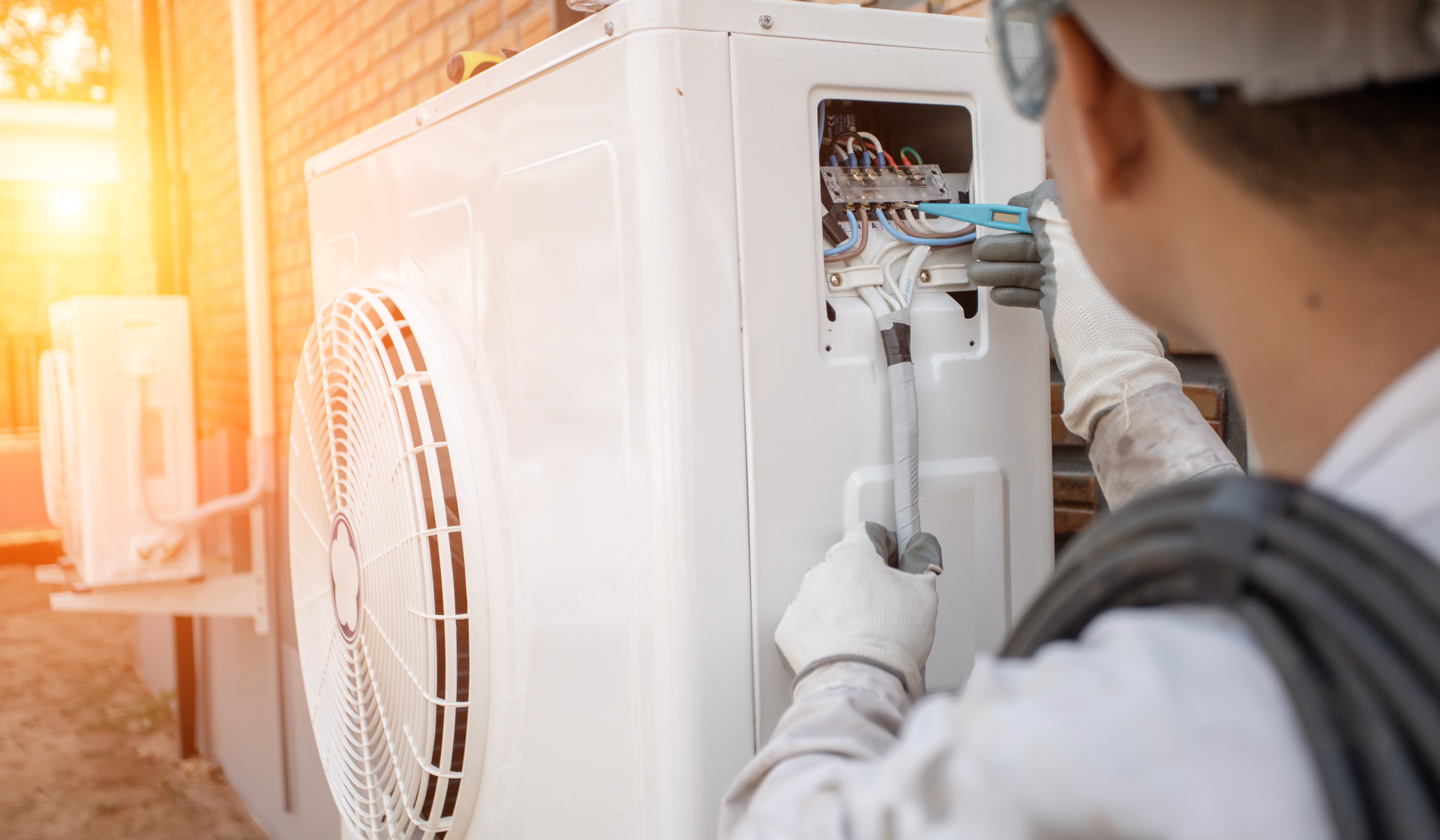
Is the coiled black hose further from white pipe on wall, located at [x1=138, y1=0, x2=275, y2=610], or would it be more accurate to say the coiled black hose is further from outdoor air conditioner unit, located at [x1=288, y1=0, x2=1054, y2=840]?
white pipe on wall, located at [x1=138, y1=0, x2=275, y2=610]

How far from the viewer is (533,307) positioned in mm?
986

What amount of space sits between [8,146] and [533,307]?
933 cm

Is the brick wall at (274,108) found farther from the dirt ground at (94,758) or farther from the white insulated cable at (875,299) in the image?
the dirt ground at (94,758)

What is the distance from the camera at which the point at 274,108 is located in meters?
3.34

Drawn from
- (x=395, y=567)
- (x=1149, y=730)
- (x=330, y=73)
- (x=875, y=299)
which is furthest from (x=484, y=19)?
(x=1149, y=730)

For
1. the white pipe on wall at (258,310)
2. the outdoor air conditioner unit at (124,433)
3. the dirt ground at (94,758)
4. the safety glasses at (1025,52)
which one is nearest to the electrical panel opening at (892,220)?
the safety glasses at (1025,52)

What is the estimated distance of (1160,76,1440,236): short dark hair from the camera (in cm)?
44

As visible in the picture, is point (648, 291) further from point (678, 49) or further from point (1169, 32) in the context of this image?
point (1169, 32)

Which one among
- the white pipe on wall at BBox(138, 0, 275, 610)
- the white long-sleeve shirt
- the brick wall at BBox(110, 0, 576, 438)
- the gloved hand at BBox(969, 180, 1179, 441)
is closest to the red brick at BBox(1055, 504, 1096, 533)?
the gloved hand at BBox(969, 180, 1179, 441)

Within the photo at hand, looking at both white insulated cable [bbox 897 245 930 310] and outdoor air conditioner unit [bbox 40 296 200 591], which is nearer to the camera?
white insulated cable [bbox 897 245 930 310]

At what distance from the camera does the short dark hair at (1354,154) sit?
44 cm

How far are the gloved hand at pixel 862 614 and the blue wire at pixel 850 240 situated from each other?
0.24m

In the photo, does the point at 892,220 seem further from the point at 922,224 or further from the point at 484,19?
the point at 484,19

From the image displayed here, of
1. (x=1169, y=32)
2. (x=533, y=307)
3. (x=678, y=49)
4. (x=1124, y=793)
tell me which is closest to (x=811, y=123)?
(x=678, y=49)
